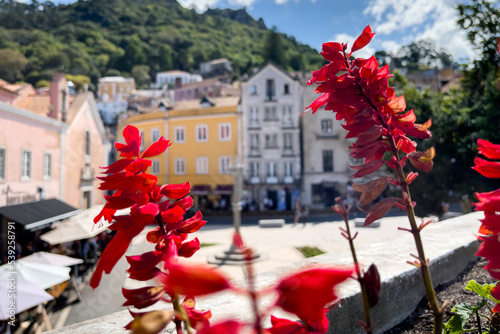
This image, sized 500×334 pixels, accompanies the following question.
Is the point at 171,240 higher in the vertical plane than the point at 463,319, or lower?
higher

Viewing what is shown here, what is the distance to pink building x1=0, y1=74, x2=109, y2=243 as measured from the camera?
43.2 feet

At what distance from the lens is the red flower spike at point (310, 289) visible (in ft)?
1.21

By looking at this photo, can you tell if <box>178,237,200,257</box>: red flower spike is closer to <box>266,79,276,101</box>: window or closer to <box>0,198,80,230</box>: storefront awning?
<box>0,198,80,230</box>: storefront awning

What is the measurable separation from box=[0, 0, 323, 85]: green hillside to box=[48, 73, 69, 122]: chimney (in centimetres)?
4913

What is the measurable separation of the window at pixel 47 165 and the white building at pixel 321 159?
56.9 feet

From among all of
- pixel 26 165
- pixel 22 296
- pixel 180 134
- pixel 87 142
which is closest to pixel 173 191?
pixel 22 296

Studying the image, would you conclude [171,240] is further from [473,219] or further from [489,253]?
[473,219]

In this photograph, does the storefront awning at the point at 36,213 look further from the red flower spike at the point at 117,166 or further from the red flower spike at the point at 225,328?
the red flower spike at the point at 225,328

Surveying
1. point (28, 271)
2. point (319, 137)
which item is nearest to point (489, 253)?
point (28, 271)

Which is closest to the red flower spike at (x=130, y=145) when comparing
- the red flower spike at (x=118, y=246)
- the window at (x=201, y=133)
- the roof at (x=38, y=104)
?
the red flower spike at (x=118, y=246)

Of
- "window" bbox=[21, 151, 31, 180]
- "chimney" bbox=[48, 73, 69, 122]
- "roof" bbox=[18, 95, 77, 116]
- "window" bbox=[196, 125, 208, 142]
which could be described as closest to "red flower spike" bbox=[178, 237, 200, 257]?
"window" bbox=[21, 151, 31, 180]

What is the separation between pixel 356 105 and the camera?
795mm

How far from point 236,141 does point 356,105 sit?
2790cm

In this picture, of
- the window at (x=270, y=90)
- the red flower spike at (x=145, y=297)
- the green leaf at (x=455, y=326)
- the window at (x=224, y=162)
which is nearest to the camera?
the red flower spike at (x=145, y=297)
